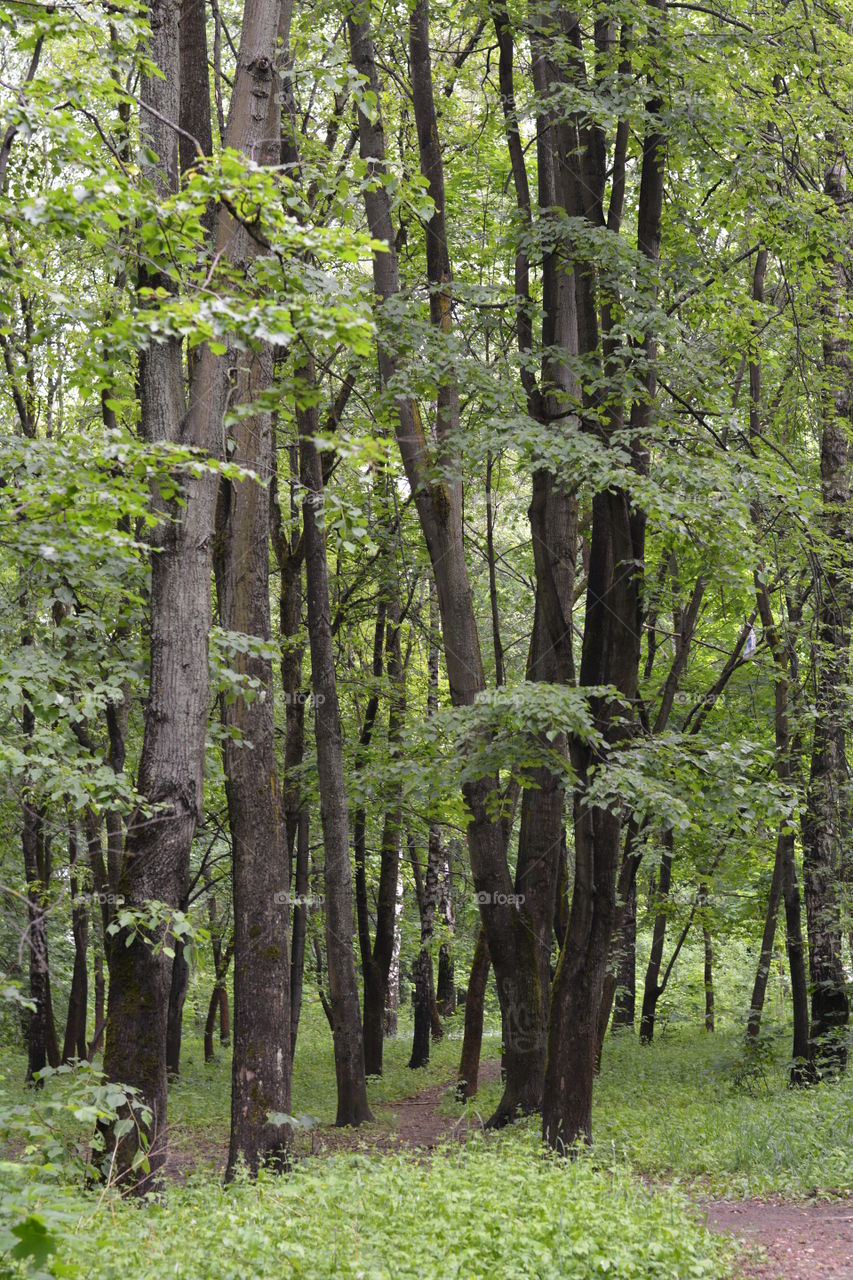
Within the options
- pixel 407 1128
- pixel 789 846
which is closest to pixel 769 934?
pixel 789 846

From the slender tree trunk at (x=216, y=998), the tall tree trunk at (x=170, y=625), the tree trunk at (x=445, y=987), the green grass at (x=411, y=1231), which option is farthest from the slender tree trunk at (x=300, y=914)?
the green grass at (x=411, y=1231)

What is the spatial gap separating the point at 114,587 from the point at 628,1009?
58.0ft

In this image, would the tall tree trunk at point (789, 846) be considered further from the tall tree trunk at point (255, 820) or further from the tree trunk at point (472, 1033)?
the tall tree trunk at point (255, 820)

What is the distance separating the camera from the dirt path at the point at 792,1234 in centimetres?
581

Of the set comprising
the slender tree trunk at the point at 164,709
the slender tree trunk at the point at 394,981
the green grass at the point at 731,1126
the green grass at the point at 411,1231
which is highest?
the slender tree trunk at the point at 164,709

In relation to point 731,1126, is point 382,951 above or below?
below

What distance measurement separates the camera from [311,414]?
13406 millimetres

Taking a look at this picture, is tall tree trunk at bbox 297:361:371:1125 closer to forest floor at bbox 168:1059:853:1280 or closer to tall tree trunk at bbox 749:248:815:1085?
forest floor at bbox 168:1059:853:1280

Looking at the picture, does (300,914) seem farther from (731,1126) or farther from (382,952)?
(731,1126)

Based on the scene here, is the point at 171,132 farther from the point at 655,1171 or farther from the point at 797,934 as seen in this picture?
the point at 797,934

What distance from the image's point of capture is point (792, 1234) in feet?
21.8

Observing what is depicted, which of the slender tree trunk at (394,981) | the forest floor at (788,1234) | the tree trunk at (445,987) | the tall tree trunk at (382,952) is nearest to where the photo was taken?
the forest floor at (788,1234)

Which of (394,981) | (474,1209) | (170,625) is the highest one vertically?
(170,625)

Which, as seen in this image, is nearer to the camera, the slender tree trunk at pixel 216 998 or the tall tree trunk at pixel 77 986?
the tall tree trunk at pixel 77 986
